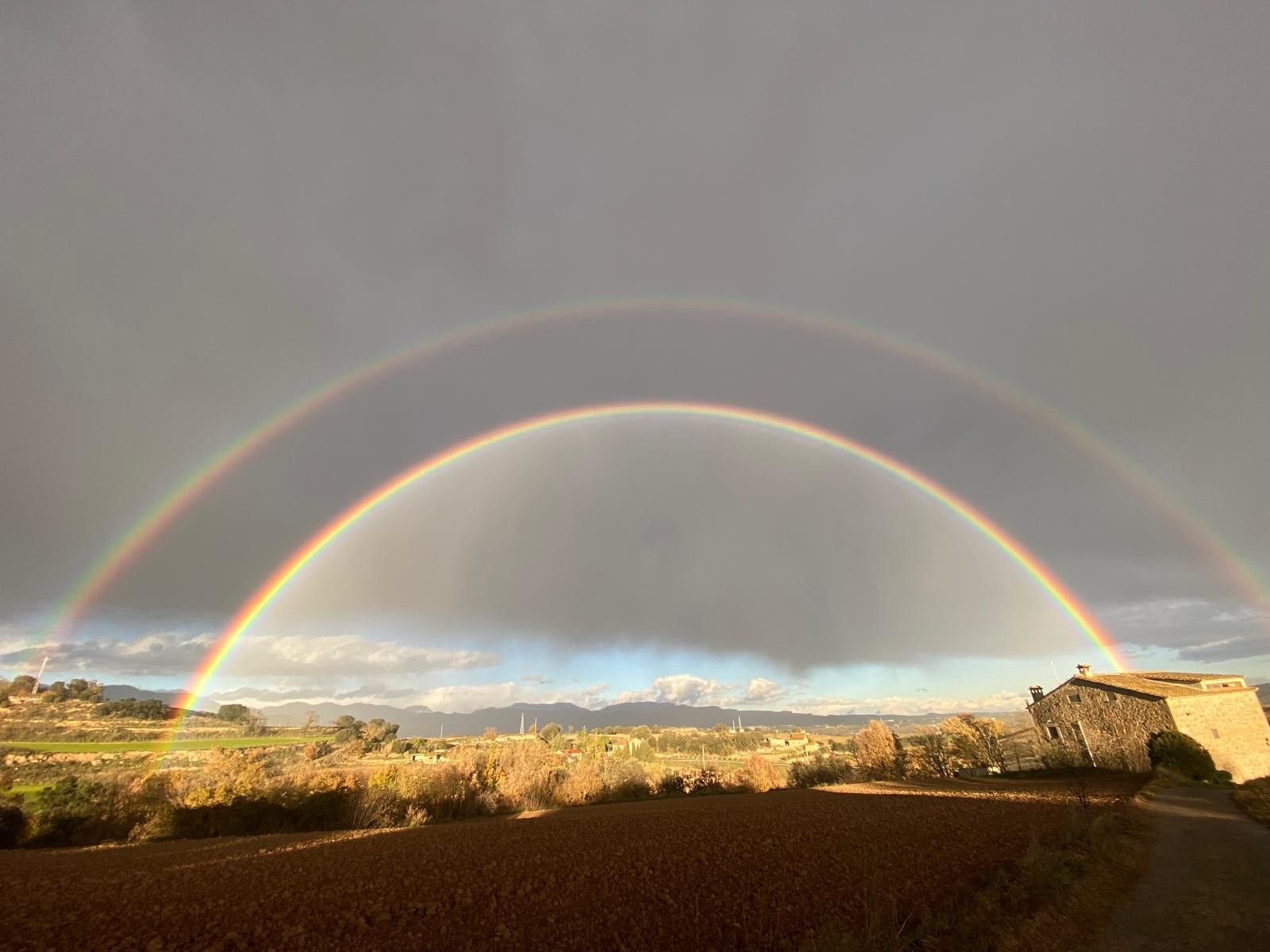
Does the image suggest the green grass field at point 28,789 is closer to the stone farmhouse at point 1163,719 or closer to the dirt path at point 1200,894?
the dirt path at point 1200,894

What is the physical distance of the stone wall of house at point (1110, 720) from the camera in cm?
3672

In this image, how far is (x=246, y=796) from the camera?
28906mm

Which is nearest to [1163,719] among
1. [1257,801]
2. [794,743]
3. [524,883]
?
[1257,801]

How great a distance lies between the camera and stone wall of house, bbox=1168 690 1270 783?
3581cm

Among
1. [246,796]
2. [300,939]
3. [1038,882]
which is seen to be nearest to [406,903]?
[300,939]

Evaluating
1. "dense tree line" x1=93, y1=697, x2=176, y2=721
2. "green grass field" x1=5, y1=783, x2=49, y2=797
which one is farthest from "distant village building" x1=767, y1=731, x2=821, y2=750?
"dense tree line" x1=93, y1=697, x2=176, y2=721

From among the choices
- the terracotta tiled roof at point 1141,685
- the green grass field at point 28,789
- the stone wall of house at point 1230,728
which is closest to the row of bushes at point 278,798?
the green grass field at point 28,789

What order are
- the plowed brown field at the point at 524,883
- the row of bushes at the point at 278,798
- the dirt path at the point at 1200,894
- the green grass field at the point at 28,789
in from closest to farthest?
the dirt path at the point at 1200,894 < the plowed brown field at the point at 524,883 < the row of bushes at the point at 278,798 < the green grass field at the point at 28,789

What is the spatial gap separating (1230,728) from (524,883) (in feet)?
159

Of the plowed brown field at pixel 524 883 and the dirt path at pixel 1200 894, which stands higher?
the dirt path at pixel 1200 894

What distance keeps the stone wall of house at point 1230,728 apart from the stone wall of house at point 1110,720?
1.59m

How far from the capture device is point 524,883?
45.0ft

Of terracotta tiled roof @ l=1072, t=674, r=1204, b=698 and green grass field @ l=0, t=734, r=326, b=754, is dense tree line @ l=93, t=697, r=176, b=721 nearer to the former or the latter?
green grass field @ l=0, t=734, r=326, b=754

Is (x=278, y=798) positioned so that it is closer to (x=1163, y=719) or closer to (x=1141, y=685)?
(x=1163, y=719)
